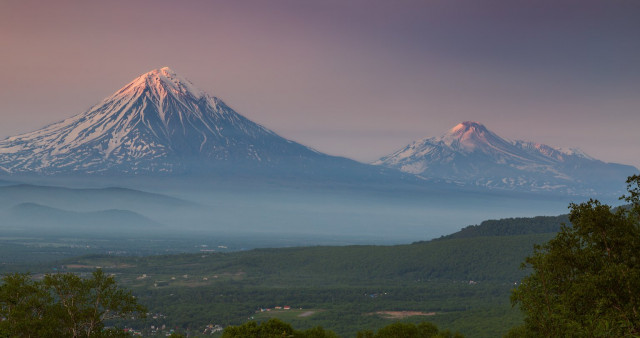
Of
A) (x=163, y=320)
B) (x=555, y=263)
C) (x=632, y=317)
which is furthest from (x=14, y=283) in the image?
(x=163, y=320)

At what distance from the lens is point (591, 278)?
40.7 m

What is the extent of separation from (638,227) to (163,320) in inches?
5405

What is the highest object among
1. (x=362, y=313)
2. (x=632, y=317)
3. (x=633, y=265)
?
(x=633, y=265)

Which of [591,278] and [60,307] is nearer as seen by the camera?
[591,278]

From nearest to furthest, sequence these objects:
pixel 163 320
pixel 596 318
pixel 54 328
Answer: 1. pixel 596 318
2. pixel 54 328
3. pixel 163 320

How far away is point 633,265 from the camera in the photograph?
4200 cm

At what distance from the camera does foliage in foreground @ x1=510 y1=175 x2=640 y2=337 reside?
3944cm

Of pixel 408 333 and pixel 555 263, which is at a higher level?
pixel 555 263

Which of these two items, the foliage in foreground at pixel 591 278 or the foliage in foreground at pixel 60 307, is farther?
the foliage in foreground at pixel 60 307

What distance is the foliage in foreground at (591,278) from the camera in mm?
39438

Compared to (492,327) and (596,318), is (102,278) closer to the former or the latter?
(596,318)

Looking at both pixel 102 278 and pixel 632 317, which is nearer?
pixel 632 317

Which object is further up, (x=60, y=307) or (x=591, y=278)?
(x=591, y=278)

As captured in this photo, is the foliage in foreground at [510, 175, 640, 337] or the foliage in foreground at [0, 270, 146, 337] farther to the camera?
the foliage in foreground at [0, 270, 146, 337]
